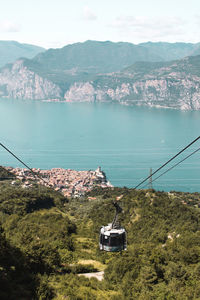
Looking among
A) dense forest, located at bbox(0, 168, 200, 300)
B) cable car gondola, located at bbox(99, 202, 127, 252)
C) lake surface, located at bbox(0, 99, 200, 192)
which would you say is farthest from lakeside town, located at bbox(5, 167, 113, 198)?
cable car gondola, located at bbox(99, 202, 127, 252)

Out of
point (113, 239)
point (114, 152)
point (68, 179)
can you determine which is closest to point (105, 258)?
point (113, 239)

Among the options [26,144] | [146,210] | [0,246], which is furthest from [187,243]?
[26,144]

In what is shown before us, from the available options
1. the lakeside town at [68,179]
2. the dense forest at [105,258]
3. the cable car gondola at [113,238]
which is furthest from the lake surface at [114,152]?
the cable car gondola at [113,238]

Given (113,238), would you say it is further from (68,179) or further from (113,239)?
(68,179)

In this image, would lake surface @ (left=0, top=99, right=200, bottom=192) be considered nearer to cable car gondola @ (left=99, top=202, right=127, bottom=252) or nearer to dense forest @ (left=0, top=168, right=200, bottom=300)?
dense forest @ (left=0, top=168, right=200, bottom=300)

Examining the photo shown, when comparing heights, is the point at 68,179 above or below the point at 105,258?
below

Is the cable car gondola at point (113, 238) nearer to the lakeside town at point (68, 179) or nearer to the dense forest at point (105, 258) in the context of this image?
the dense forest at point (105, 258)

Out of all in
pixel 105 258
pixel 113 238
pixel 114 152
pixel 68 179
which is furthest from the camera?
pixel 114 152
